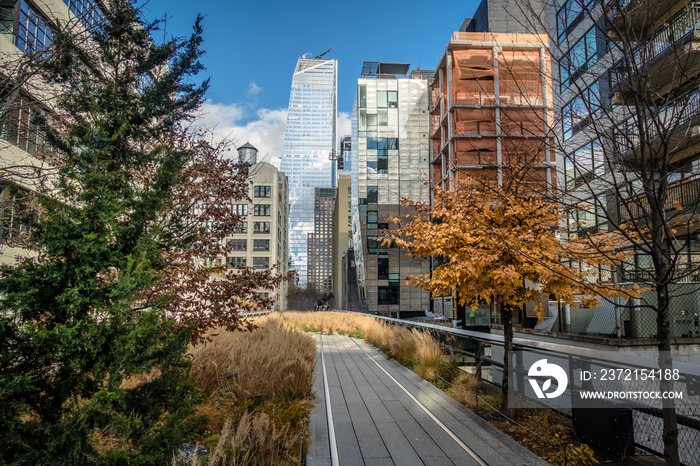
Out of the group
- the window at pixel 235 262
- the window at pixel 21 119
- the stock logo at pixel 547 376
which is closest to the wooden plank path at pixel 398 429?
the stock logo at pixel 547 376

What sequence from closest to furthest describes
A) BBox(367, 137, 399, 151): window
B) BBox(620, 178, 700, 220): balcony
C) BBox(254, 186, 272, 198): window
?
BBox(620, 178, 700, 220): balcony, BBox(367, 137, 399, 151): window, BBox(254, 186, 272, 198): window

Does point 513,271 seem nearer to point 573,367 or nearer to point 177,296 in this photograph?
point 573,367

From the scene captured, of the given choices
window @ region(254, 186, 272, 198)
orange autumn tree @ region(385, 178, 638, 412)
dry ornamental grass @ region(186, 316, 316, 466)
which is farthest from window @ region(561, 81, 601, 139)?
window @ region(254, 186, 272, 198)

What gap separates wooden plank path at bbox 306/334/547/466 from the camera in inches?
197

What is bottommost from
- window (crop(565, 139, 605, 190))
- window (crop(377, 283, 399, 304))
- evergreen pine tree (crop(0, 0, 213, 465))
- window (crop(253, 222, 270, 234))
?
window (crop(377, 283, 399, 304))

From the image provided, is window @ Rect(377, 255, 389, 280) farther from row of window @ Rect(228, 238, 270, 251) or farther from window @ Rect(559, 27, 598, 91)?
window @ Rect(559, 27, 598, 91)

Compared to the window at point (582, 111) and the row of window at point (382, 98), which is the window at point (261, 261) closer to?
the row of window at point (382, 98)

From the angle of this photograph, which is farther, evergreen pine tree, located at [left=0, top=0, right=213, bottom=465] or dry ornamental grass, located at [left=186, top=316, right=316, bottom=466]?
dry ornamental grass, located at [left=186, top=316, right=316, bottom=466]

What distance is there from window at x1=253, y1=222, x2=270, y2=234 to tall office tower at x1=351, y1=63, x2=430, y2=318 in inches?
987

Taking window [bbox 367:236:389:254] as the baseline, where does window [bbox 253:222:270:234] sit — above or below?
above

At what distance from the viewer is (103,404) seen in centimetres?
338

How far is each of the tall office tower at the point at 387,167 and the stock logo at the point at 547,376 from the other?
5153 cm

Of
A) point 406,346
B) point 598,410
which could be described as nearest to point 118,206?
point 598,410

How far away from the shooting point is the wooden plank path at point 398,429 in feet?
16.5
